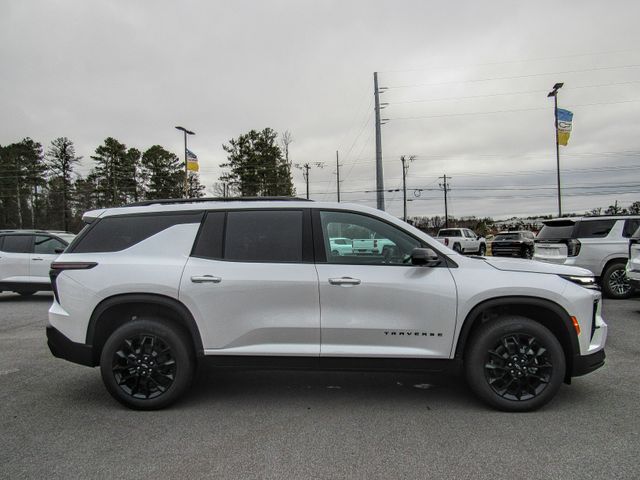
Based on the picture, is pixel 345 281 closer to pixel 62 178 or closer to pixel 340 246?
pixel 340 246

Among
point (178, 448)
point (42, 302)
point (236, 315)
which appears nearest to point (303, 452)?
point (178, 448)

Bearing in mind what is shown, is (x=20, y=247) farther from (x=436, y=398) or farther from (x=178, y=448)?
(x=436, y=398)

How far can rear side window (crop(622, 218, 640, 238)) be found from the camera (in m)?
9.99

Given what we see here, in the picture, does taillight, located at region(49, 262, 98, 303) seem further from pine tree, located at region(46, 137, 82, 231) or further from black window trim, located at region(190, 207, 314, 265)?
pine tree, located at region(46, 137, 82, 231)

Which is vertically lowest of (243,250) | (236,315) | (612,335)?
(612,335)

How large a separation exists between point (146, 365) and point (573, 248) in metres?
9.56

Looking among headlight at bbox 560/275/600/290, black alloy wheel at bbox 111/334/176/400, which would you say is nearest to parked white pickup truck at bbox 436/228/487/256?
headlight at bbox 560/275/600/290

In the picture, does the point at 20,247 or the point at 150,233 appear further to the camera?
the point at 20,247

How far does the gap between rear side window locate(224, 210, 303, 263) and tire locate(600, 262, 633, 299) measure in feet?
29.4

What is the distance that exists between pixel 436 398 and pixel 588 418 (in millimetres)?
1225

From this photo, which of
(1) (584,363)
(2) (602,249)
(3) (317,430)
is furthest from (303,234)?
(2) (602,249)

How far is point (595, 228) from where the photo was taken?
1012cm

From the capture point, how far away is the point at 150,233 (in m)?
4.12

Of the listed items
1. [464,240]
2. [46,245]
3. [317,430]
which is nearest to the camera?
[317,430]
